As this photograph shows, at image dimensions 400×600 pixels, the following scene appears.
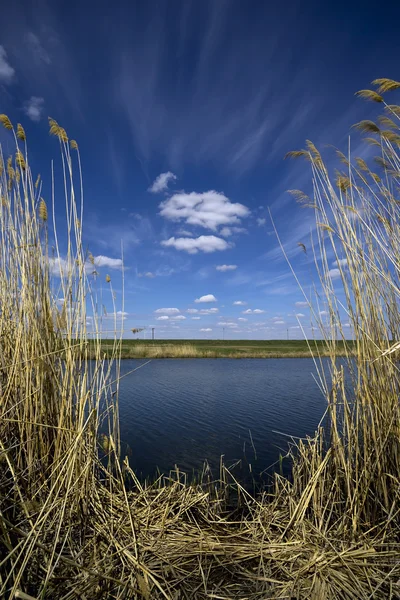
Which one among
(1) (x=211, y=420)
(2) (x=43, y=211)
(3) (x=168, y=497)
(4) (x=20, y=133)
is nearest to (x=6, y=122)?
(4) (x=20, y=133)

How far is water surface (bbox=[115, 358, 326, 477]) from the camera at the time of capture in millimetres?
6535

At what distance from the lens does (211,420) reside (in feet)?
30.3

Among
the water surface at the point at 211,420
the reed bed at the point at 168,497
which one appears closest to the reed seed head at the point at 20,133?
the reed bed at the point at 168,497

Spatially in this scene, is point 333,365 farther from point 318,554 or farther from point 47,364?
point 47,364

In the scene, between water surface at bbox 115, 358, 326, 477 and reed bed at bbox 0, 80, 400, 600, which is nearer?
reed bed at bbox 0, 80, 400, 600

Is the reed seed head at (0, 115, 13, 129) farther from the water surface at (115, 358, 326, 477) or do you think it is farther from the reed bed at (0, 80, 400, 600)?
the water surface at (115, 358, 326, 477)

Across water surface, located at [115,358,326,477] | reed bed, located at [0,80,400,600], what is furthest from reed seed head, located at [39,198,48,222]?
water surface, located at [115,358,326,477]

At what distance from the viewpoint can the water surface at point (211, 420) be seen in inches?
257

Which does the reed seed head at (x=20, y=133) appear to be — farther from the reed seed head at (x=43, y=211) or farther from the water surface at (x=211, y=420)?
the water surface at (x=211, y=420)

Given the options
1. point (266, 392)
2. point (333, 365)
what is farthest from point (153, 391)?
point (333, 365)

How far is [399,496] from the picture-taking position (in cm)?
258

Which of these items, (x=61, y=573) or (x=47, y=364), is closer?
(x=61, y=573)

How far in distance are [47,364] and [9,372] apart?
10.1 inches

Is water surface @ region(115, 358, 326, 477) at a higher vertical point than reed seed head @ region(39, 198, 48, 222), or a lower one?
lower
